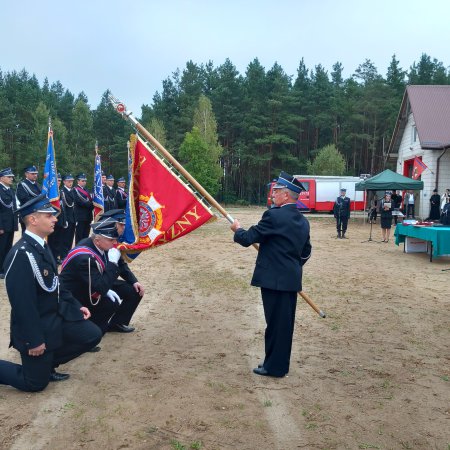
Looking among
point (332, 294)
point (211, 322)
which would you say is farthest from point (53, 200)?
point (332, 294)

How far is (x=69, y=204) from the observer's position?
11734 mm

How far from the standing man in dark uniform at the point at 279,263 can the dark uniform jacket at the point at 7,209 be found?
6.57 meters

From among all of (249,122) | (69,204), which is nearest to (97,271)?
(69,204)

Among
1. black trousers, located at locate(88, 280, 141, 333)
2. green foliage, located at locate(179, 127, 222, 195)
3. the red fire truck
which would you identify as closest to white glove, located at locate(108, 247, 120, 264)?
black trousers, located at locate(88, 280, 141, 333)

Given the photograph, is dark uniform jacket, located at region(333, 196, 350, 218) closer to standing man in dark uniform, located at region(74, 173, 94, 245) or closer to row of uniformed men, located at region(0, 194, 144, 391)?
standing man in dark uniform, located at region(74, 173, 94, 245)

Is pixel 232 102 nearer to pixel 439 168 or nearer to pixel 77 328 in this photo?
pixel 439 168

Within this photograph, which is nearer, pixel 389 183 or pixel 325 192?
pixel 389 183

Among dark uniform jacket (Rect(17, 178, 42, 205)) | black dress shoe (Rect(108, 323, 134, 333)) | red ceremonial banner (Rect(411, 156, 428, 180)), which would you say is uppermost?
red ceremonial banner (Rect(411, 156, 428, 180))

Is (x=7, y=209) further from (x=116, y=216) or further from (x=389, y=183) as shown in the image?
(x=389, y=183)

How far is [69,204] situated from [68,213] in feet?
0.81

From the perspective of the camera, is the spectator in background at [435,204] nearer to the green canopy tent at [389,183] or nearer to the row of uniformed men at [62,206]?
the green canopy tent at [389,183]

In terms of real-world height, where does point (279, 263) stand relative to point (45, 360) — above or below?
above

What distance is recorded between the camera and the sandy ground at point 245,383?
3.70 metres

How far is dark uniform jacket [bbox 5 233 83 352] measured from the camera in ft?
13.2
